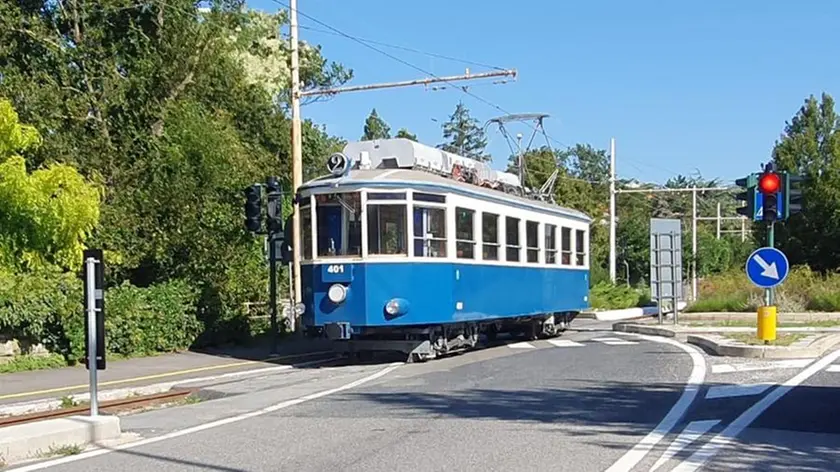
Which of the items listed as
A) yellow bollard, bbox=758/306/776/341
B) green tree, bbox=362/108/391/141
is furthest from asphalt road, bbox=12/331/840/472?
green tree, bbox=362/108/391/141

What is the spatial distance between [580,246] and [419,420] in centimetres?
1550

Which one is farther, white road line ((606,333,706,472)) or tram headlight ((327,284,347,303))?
tram headlight ((327,284,347,303))

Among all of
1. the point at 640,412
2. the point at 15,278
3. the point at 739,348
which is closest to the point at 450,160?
the point at 739,348

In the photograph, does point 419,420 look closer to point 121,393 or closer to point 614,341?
point 121,393

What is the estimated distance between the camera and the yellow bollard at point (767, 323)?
1750 cm

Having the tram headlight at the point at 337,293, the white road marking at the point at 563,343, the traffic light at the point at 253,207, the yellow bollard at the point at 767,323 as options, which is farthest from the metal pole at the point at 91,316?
the white road marking at the point at 563,343

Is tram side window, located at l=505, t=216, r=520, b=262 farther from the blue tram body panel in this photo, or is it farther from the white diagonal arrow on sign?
the white diagonal arrow on sign

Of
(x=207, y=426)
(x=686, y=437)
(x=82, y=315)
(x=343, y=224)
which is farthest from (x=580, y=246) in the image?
(x=686, y=437)

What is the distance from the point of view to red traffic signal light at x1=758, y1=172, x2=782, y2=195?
17.6m

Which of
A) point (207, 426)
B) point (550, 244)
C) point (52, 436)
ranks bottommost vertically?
point (207, 426)

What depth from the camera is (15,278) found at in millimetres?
18969

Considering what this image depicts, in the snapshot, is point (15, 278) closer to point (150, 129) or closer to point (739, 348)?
point (150, 129)

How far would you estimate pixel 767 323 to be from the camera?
1756 centimetres

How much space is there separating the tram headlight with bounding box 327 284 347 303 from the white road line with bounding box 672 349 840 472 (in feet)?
24.3
